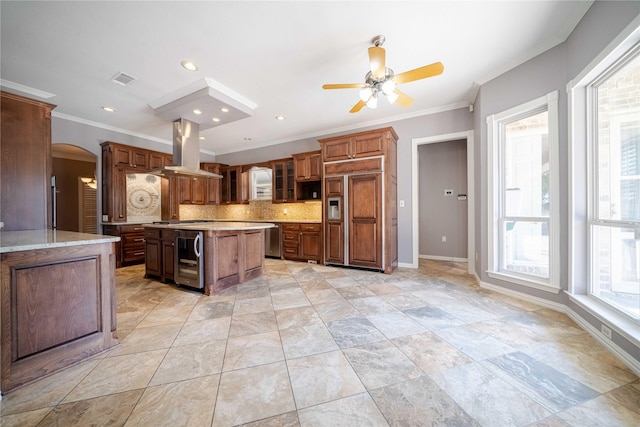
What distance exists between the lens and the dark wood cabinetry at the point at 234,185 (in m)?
6.01

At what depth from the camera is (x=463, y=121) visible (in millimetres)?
3900

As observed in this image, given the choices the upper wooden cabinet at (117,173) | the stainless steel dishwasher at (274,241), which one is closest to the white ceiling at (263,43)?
the upper wooden cabinet at (117,173)

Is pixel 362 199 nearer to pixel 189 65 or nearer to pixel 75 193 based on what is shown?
pixel 189 65

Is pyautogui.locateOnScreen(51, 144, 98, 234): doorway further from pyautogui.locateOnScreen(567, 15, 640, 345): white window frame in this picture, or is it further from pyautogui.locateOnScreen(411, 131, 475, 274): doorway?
pyautogui.locateOnScreen(567, 15, 640, 345): white window frame

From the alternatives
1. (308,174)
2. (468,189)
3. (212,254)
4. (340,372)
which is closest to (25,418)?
(340,372)

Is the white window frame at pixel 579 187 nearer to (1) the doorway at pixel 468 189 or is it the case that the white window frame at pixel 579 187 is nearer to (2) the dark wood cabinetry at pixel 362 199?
(1) the doorway at pixel 468 189

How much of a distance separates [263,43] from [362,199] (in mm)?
2620

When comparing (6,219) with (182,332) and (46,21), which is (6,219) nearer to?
(46,21)

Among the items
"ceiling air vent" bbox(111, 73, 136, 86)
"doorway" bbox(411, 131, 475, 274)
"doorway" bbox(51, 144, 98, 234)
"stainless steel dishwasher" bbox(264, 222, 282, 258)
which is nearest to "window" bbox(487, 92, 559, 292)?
"doorway" bbox(411, 131, 475, 274)

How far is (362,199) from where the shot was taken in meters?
4.05

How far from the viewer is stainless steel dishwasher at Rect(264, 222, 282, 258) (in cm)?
521

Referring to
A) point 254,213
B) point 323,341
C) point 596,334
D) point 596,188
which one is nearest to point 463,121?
point 596,188

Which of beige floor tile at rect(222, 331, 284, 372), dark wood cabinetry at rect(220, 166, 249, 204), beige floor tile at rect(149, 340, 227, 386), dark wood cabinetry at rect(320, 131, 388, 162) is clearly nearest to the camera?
beige floor tile at rect(149, 340, 227, 386)

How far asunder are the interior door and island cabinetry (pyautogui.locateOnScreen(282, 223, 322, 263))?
809mm
